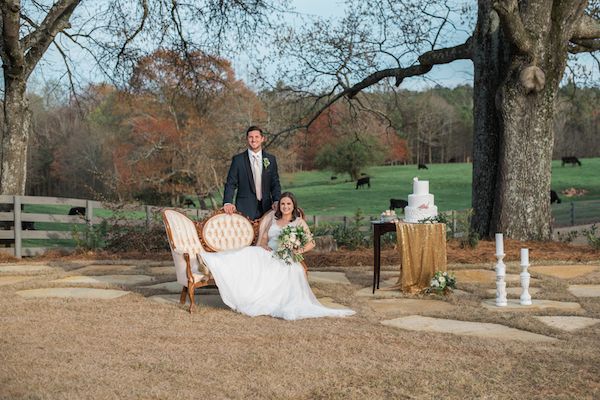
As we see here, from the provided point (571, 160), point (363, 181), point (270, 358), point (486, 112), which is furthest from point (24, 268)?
point (571, 160)

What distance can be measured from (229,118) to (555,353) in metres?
26.4

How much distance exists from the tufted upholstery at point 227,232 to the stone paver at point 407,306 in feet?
5.78

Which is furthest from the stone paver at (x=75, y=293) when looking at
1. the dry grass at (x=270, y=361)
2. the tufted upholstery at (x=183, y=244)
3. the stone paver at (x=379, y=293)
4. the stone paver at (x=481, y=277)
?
the stone paver at (x=481, y=277)

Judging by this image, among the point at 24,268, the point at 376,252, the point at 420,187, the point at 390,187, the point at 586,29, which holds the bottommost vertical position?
the point at 24,268

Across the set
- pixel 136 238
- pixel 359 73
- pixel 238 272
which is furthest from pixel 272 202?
pixel 359 73

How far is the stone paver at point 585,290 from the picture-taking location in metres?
8.41

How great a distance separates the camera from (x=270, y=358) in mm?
5395

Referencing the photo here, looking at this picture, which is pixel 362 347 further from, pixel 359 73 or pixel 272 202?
pixel 359 73

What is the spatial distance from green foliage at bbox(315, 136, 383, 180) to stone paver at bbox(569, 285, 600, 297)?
1362 inches

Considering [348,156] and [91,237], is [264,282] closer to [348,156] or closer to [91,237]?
[91,237]

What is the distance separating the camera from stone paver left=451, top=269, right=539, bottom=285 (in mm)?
9492

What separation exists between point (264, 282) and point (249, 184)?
1.69 metres

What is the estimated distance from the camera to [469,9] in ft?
53.8

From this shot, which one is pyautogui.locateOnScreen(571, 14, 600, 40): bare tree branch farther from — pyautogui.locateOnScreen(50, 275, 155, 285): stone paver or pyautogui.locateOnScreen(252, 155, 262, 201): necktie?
pyautogui.locateOnScreen(50, 275, 155, 285): stone paver
